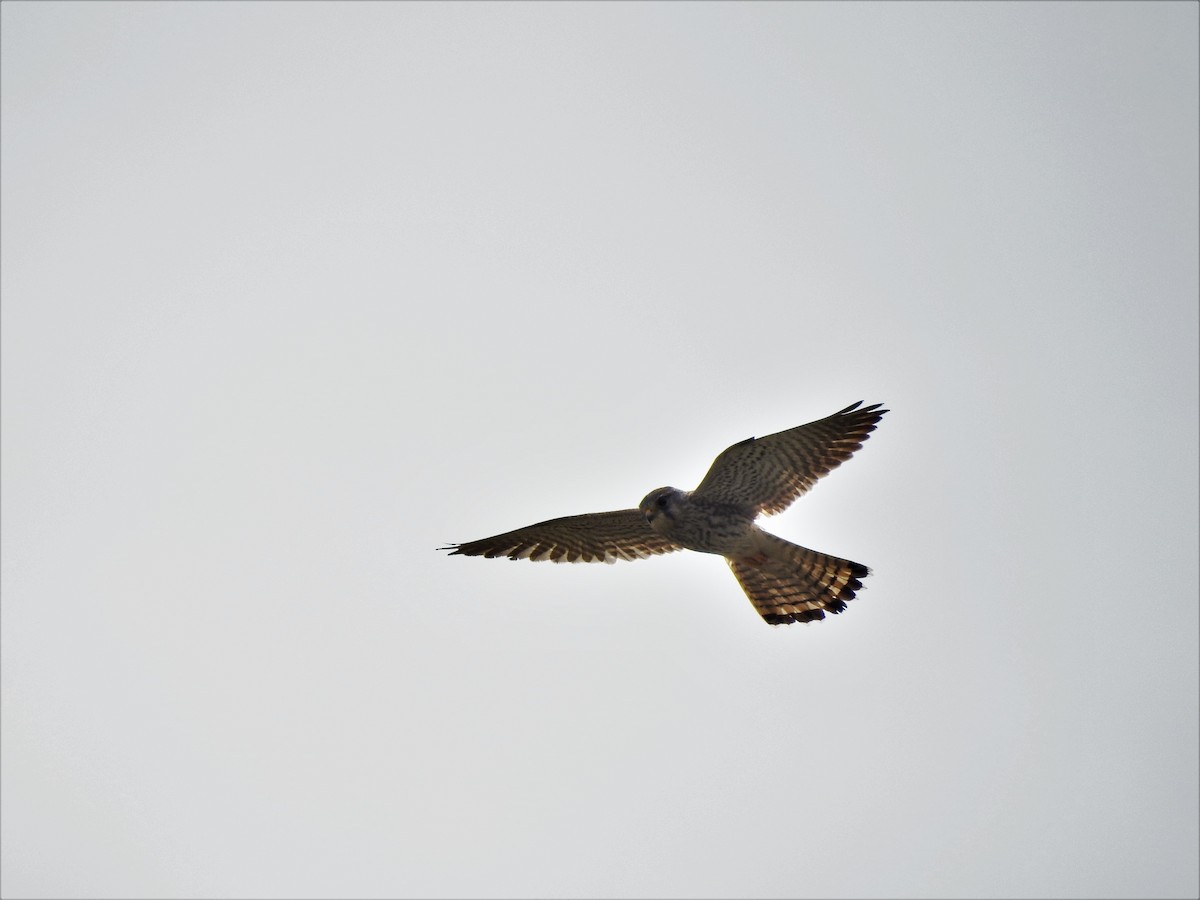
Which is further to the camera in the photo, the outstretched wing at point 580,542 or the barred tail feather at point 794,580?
the outstretched wing at point 580,542

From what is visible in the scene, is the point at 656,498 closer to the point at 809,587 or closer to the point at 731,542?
the point at 731,542

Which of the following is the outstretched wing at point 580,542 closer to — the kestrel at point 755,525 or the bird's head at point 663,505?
the kestrel at point 755,525

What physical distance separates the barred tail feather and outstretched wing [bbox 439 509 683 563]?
825mm

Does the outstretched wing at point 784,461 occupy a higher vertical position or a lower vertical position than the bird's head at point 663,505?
higher

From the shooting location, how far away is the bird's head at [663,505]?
11.6m

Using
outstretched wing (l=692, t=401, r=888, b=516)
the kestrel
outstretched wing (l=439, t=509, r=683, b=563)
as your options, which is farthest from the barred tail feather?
outstretched wing (l=439, t=509, r=683, b=563)

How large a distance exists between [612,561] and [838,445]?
2.69 meters

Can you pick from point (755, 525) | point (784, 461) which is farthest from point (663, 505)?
point (784, 461)

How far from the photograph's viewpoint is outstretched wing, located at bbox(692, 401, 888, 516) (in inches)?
Answer: 443

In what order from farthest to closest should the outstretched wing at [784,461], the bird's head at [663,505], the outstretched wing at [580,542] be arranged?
1. the outstretched wing at [580,542]
2. the bird's head at [663,505]
3. the outstretched wing at [784,461]

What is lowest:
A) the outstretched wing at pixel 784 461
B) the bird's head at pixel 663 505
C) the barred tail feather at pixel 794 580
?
the barred tail feather at pixel 794 580

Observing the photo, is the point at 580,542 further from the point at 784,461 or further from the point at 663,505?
the point at 784,461

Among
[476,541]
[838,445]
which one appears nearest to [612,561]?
[476,541]

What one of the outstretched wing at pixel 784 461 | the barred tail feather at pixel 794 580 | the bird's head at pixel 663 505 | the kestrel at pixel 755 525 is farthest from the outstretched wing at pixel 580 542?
the outstretched wing at pixel 784 461
